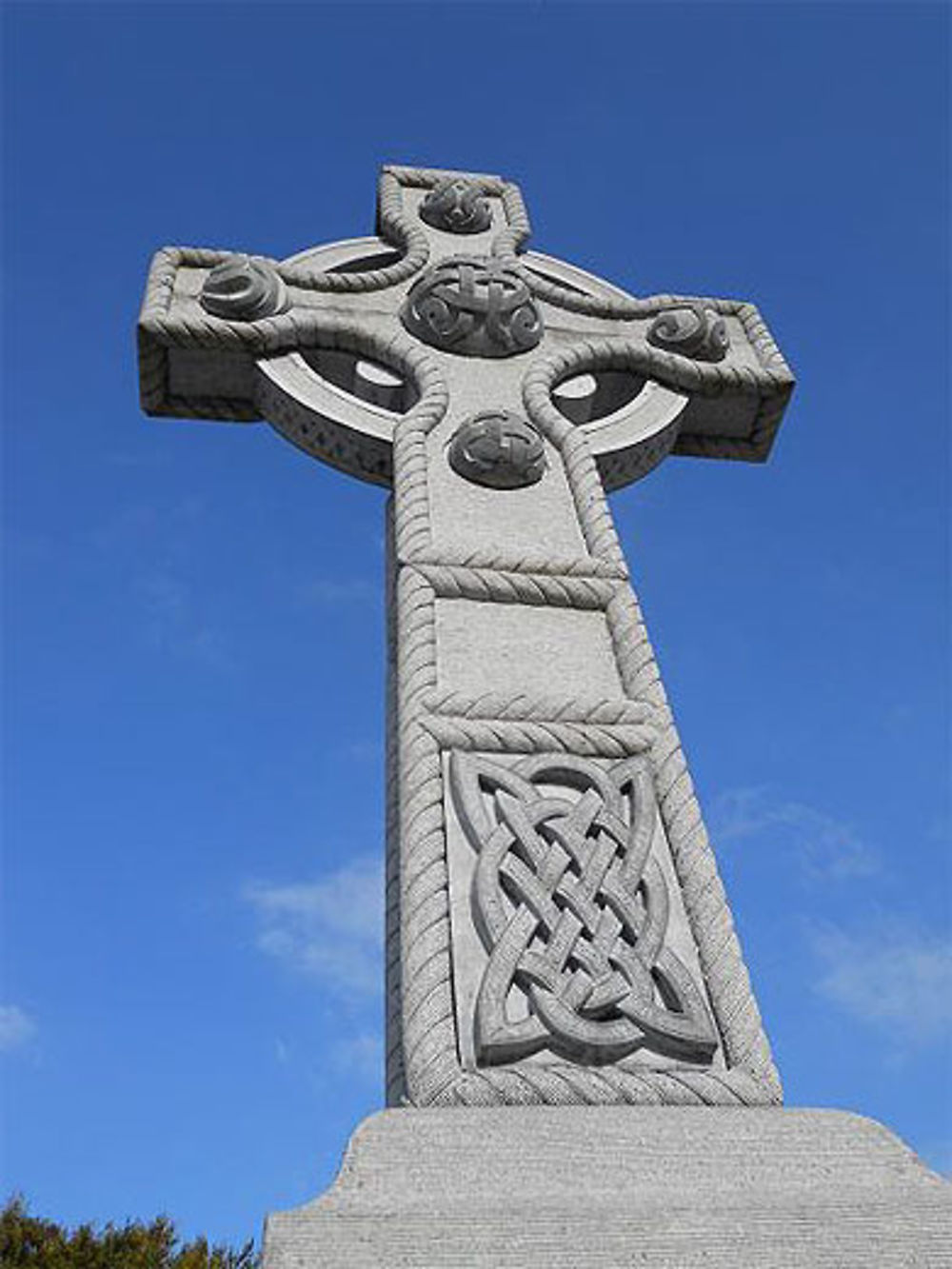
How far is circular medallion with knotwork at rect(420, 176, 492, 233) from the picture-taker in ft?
21.7

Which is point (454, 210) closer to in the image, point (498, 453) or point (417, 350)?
point (417, 350)

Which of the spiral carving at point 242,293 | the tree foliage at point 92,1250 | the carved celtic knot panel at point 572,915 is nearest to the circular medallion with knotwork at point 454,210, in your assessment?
the spiral carving at point 242,293

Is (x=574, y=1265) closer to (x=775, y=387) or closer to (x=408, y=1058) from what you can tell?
(x=408, y=1058)

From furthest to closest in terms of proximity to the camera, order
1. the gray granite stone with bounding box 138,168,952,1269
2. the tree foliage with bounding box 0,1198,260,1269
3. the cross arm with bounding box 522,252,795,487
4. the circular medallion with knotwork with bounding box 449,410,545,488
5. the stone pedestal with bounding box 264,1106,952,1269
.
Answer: the tree foliage with bounding box 0,1198,260,1269, the cross arm with bounding box 522,252,795,487, the circular medallion with knotwork with bounding box 449,410,545,488, the gray granite stone with bounding box 138,168,952,1269, the stone pedestal with bounding box 264,1106,952,1269

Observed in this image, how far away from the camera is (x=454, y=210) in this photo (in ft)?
21.6

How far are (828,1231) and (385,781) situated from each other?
7.05ft

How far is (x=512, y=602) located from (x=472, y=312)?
1822 mm

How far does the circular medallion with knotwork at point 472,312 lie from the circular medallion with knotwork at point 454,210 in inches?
35.2

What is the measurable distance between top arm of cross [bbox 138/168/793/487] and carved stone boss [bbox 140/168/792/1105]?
15mm

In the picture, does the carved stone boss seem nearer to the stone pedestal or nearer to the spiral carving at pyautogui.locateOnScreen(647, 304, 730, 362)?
the spiral carving at pyautogui.locateOnScreen(647, 304, 730, 362)

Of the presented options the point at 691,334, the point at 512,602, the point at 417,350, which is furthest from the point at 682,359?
the point at 512,602

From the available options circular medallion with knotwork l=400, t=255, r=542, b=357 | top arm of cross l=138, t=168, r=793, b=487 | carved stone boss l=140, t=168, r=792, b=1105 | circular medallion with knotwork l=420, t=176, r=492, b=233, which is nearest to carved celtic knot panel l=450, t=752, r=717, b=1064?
carved stone boss l=140, t=168, r=792, b=1105

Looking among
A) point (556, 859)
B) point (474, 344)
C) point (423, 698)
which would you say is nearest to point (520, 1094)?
point (556, 859)

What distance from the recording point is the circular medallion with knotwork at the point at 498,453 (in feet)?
16.5
